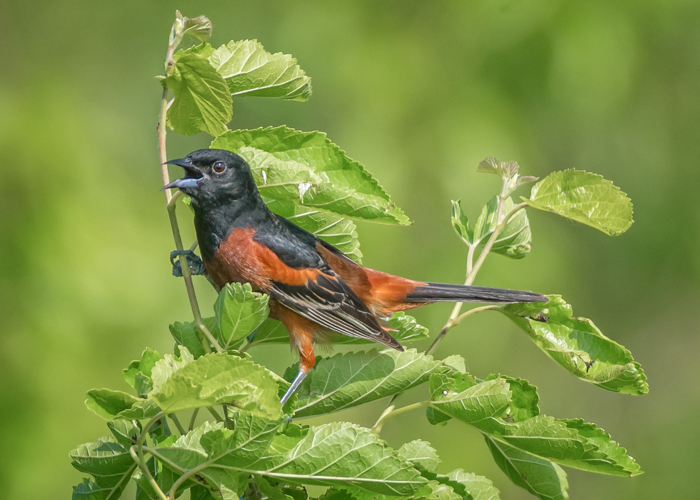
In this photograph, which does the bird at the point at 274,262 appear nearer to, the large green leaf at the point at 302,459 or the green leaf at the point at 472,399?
the green leaf at the point at 472,399

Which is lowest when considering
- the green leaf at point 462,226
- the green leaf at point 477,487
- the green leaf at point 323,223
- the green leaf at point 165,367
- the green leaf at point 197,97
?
the green leaf at point 477,487

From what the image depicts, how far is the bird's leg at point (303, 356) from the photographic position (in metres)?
2.28

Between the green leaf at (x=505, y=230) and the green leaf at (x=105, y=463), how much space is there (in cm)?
134

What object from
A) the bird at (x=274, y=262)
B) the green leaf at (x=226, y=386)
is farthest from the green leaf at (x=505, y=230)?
the green leaf at (x=226, y=386)

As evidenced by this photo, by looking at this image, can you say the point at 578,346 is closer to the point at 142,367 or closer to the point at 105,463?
the point at 142,367

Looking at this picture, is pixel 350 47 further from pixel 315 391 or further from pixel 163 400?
pixel 163 400

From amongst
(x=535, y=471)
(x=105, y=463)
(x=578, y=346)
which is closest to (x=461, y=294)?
(x=578, y=346)

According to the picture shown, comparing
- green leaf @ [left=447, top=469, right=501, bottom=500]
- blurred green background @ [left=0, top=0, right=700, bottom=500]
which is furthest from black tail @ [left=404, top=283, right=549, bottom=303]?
blurred green background @ [left=0, top=0, right=700, bottom=500]

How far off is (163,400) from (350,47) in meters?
5.44

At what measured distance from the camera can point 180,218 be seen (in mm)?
5785

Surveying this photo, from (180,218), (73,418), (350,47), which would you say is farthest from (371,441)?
(350,47)

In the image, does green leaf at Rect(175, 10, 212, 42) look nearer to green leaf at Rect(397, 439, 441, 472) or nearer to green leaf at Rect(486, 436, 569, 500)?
green leaf at Rect(397, 439, 441, 472)

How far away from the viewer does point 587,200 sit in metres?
2.25

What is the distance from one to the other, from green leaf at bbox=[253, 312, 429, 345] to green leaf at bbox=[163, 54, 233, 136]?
74 cm
